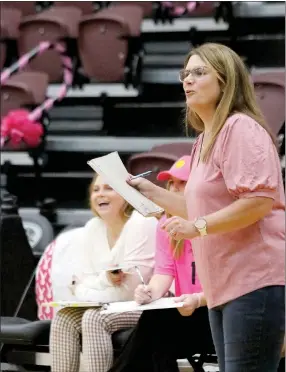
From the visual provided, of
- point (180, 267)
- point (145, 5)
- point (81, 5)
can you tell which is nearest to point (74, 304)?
point (180, 267)

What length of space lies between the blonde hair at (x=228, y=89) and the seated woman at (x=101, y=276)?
126cm

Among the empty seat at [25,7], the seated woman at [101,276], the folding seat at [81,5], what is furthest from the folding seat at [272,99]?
the empty seat at [25,7]

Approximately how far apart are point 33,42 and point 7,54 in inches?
10.5

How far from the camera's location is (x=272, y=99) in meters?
4.50

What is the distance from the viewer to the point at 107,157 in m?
2.18

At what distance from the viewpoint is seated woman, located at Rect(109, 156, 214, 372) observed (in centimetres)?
292

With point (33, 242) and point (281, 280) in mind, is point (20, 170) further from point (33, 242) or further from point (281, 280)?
point (281, 280)

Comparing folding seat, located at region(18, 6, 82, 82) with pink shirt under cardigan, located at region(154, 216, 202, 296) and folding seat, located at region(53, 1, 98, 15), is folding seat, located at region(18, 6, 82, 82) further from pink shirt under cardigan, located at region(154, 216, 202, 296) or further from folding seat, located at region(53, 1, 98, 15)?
pink shirt under cardigan, located at region(154, 216, 202, 296)

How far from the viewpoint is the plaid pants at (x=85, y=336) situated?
10.5ft

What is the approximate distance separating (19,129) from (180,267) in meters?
2.70

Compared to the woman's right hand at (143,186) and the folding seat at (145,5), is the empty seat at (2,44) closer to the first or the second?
the folding seat at (145,5)

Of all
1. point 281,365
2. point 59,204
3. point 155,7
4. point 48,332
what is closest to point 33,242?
point 48,332

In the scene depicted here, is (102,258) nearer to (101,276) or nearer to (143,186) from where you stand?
(101,276)

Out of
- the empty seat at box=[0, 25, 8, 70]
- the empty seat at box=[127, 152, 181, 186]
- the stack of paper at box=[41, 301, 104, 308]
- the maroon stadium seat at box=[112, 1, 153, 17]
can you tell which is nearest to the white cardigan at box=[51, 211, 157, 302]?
the stack of paper at box=[41, 301, 104, 308]
